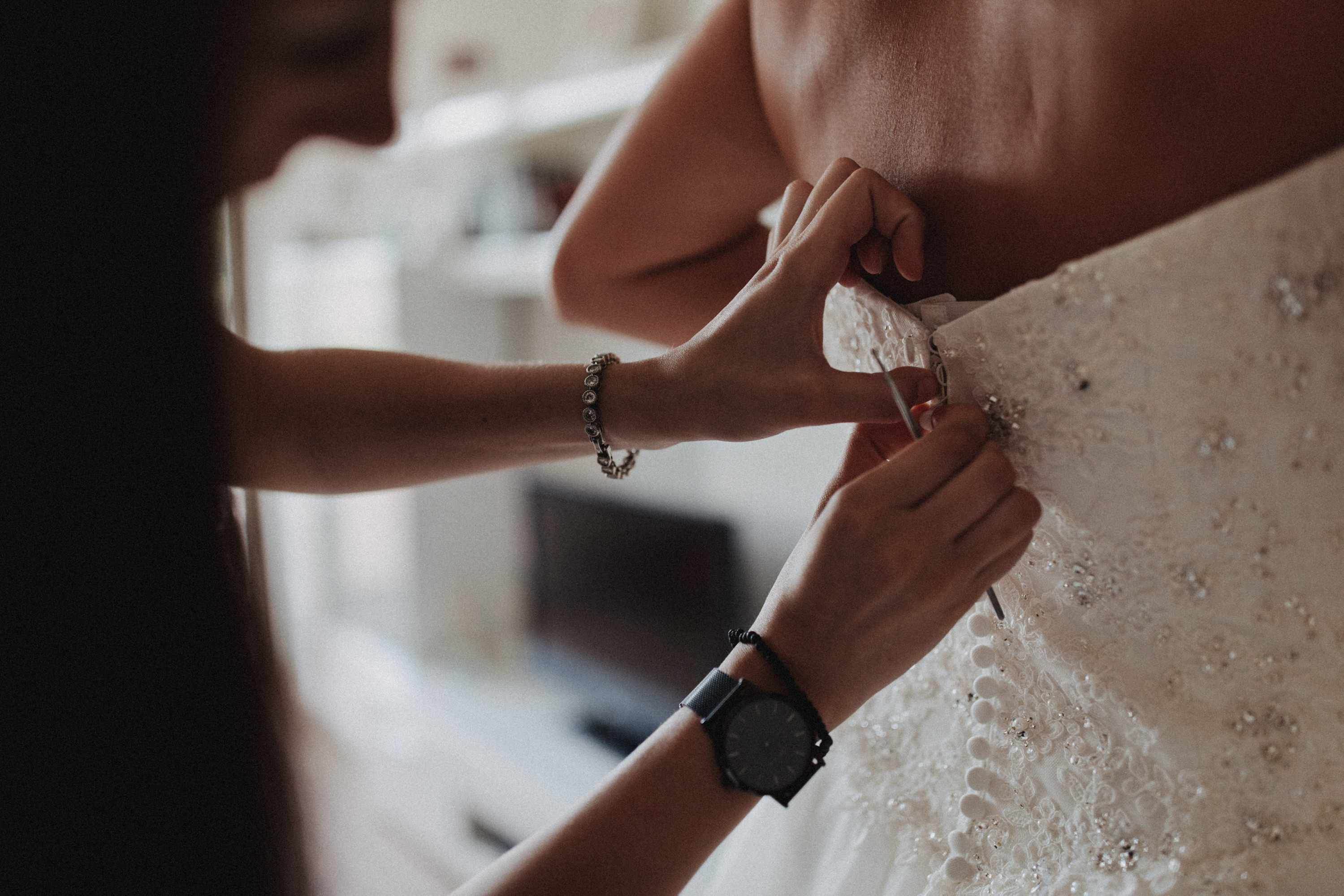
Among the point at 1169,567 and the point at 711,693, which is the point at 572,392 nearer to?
the point at 711,693

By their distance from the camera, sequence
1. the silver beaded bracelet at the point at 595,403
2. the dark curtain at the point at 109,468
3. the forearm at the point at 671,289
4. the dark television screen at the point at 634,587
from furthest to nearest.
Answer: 1. the dark television screen at the point at 634,587
2. the forearm at the point at 671,289
3. the silver beaded bracelet at the point at 595,403
4. the dark curtain at the point at 109,468

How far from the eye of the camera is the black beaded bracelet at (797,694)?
1.85ft

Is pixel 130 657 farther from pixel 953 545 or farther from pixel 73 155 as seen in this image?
pixel 953 545

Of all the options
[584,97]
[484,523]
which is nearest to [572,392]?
[584,97]

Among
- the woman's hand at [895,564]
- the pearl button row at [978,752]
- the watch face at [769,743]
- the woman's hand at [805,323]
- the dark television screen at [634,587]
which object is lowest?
the dark television screen at [634,587]

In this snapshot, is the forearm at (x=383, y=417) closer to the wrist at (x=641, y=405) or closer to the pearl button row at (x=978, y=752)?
the wrist at (x=641, y=405)

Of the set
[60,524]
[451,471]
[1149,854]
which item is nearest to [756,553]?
[451,471]

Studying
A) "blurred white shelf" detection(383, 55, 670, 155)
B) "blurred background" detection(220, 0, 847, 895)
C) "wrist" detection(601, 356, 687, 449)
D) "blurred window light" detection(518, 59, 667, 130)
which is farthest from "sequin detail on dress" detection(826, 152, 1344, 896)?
"blurred window light" detection(518, 59, 667, 130)

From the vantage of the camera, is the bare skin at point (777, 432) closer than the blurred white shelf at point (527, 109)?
Yes

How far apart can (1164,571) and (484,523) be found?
288 cm

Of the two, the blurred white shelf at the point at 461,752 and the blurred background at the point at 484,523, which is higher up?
the blurred background at the point at 484,523

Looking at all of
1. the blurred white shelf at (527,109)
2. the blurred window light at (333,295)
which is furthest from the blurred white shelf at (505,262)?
the blurred window light at (333,295)

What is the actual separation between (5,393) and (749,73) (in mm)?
700

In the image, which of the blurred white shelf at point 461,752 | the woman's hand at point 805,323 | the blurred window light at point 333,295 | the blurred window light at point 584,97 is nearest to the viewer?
the woman's hand at point 805,323
